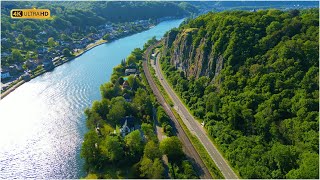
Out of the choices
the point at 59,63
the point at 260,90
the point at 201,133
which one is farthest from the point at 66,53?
the point at 260,90

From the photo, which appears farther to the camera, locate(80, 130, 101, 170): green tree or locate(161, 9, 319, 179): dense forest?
locate(80, 130, 101, 170): green tree

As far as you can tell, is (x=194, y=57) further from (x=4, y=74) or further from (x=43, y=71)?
(x=4, y=74)

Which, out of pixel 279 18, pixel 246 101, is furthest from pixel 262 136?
pixel 279 18

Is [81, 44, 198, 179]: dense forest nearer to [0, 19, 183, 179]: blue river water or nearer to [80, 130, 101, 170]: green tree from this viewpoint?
[80, 130, 101, 170]: green tree

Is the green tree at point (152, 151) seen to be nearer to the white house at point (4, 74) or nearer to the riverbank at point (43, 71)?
the riverbank at point (43, 71)

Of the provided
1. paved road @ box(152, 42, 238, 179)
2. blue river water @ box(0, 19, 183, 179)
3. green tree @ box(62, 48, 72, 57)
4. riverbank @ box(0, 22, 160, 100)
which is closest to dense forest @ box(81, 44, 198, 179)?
blue river water @ box(0, 19, 183, 179)

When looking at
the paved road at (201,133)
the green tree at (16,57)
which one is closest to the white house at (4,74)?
the green tree at (16,57)

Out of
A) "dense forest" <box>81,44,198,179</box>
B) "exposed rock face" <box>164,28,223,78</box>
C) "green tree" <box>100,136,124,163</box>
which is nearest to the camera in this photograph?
"dense forest" <box>81,44,198,179</box>
